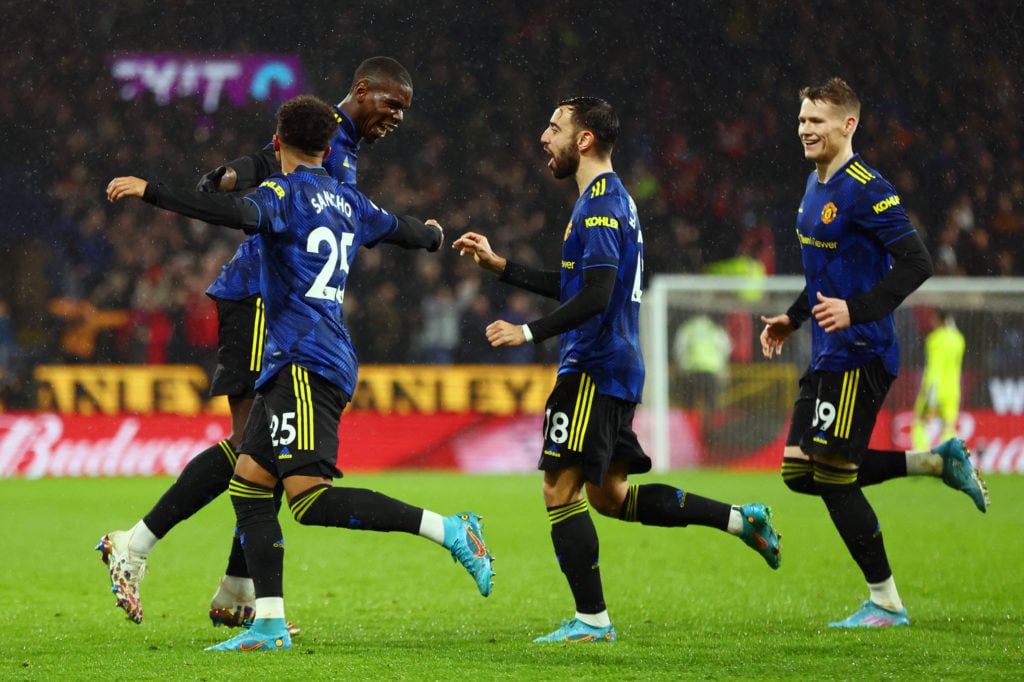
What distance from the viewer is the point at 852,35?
18125mm

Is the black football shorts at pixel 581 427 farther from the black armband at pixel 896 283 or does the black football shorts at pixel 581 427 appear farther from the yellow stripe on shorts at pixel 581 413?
the black armband at pixel 896 283

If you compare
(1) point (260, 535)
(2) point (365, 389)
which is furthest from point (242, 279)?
(2) point (365, 389)

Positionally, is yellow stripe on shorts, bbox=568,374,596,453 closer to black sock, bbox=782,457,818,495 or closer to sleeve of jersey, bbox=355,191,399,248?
sleeve of jersey, bbox=355,191,399,248

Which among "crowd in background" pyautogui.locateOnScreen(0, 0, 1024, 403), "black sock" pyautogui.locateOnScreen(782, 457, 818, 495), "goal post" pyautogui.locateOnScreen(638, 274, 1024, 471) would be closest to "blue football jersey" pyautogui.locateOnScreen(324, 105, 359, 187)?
"black sock" pyautogui.locateOnScreen(782, 457, 818, 495)

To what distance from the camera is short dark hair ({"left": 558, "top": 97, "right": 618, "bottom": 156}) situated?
4629 mm

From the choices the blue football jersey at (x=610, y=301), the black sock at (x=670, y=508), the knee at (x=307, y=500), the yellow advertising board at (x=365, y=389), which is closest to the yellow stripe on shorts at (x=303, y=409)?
the knee at (x=307, y=500)

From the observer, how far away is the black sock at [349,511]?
4098 mm

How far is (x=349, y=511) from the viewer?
13.4 ft

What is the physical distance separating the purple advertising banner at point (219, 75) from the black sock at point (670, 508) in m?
13.6

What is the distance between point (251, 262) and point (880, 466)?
251 centimetres

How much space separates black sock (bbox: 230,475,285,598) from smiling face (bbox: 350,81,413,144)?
153cm

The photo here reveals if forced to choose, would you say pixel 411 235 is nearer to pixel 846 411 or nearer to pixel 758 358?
pixel 846 411

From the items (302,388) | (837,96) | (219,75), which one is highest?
(219,75)

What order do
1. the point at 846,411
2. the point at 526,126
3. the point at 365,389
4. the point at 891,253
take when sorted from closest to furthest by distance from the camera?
the point at 891,253 → the point at 846,411 → the point at 365,389 → the point at 526,126
